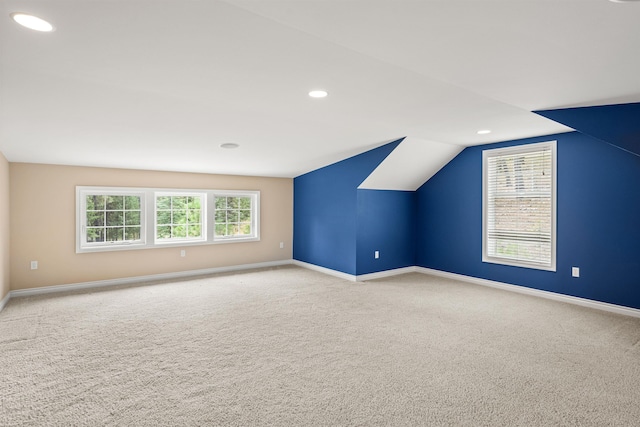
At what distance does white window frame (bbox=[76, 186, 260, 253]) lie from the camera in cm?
514

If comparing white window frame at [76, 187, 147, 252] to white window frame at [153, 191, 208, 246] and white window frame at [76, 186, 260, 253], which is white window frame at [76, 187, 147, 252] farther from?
white window frame at [153, 191, 208, 246]

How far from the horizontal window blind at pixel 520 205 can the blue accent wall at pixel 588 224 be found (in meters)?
0.14

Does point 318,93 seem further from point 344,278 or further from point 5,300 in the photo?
point 5,300

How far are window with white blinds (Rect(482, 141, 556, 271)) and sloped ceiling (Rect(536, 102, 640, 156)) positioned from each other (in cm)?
138

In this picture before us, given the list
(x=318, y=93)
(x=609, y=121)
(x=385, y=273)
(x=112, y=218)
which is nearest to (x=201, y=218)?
(x=112, y=218)

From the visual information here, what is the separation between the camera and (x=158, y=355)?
293cm

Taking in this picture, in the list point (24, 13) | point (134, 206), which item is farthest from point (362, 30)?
point (134, 206)

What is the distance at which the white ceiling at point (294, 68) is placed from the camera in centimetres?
170

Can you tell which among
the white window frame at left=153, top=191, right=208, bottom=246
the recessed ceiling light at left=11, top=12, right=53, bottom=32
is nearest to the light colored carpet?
the white window frame at left=153, top=191, right=208, bottom=246

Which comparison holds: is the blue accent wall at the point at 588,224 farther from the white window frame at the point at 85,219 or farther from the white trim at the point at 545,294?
the white window frame at the point at 85,219

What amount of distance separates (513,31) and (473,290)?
161 inches

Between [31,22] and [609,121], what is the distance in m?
4.44

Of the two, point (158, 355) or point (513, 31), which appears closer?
point (513, 31)

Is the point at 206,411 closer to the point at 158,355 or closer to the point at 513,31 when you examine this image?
the point at 158,355
